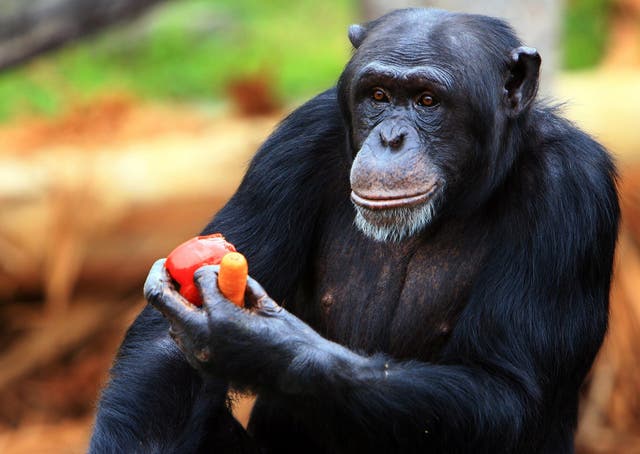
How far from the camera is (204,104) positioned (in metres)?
12.9

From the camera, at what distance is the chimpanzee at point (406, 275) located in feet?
15.5

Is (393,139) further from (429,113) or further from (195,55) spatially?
(195,55)

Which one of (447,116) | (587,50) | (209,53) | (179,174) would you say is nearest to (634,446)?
(179,174)

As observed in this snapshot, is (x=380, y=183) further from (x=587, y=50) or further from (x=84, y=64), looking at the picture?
(x=84, y=64)

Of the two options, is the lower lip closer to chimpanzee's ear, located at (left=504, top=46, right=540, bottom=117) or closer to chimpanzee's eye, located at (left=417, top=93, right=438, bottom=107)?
chimpanzee's eye, located at (left=417, top=93, right=438, bottom=107)

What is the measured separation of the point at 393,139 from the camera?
194 inches

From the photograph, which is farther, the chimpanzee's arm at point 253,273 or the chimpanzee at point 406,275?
the chimpanzee's arm at point 253,273

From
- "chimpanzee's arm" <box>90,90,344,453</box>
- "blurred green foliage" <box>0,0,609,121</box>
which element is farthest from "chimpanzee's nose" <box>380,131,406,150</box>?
"blurred green foliage" <box>0,0,609,121</box>

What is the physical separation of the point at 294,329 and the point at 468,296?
104 cm

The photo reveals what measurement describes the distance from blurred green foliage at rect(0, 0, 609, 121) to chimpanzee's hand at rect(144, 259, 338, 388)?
7.75 m

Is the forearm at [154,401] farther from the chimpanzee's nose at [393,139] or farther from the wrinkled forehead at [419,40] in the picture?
the wrinkled forehead at [419,40]

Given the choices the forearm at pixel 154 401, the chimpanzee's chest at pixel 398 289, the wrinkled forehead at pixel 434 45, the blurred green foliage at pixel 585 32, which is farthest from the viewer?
the blurred green foliage at pixel 585 32

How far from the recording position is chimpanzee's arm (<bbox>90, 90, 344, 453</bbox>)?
5.24m

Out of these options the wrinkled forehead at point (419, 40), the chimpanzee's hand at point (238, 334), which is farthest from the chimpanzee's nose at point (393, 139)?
the chimpanzee's hand at point (238, 334)
